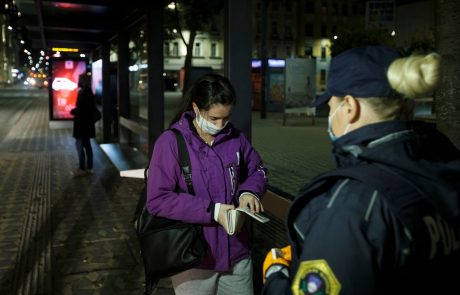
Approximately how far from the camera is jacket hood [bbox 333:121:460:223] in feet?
4.50

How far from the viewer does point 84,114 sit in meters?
9.45

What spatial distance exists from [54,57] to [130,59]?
4.65 metres

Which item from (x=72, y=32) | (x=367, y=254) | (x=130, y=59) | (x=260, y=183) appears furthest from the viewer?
(x=72, y=32)

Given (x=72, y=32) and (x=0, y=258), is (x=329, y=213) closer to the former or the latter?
(x=0, y=258)

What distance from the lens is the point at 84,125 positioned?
9469 mm

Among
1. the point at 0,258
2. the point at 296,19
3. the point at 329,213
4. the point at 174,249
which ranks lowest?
the point at 0,258

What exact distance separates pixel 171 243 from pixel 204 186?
34 cm

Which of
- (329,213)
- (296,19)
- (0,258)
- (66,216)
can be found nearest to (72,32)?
(66,216)

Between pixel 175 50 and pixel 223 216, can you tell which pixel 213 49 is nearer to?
pixel 175 50

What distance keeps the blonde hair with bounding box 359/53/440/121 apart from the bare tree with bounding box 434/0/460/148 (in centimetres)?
259

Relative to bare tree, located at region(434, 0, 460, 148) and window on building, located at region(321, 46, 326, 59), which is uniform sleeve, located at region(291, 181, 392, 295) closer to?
bare tree, located at region(434, 0, 460, 148)

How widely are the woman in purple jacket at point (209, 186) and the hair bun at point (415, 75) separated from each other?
139cm

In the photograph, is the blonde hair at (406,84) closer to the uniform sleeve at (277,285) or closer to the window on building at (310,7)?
the uniform sleeve at (277,285)

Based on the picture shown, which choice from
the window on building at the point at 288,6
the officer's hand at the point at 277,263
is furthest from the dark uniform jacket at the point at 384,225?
the window on building at the point at 288,6
